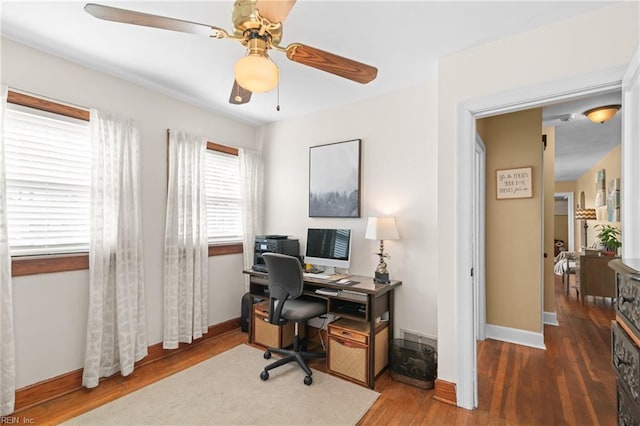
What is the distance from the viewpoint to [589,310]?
14.6 ft

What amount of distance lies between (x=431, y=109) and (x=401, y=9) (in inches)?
43.6

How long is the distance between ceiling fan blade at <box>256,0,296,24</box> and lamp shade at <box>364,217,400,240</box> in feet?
6.03

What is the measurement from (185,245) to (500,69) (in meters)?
3.06

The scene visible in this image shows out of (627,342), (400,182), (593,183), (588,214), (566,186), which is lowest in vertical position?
(627,342)

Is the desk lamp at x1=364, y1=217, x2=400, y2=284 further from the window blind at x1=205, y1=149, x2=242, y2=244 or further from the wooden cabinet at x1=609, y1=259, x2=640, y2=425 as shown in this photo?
the window blind at x1=205, y1=149, x2=242, y2=244

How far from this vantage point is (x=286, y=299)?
8.61 ft

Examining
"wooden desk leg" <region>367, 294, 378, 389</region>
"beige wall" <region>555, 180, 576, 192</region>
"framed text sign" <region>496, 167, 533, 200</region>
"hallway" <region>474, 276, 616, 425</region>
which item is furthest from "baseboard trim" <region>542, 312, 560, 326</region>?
"beige wall" <region>555, 180, 576, 192</region>

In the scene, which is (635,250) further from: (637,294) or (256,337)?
(256,337)

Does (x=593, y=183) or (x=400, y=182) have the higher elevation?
(x=593, y=183)

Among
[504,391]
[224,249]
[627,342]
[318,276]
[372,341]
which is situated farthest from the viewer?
[224,249]

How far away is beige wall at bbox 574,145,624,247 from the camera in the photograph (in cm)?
519

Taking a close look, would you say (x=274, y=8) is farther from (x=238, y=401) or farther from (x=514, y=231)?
(x=514, y=231)

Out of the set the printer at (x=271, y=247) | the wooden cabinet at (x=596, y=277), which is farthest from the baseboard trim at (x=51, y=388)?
the wooden cabinet at (x=596, y=277)

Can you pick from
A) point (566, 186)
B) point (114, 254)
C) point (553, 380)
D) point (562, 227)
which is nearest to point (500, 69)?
point (553, 380)
